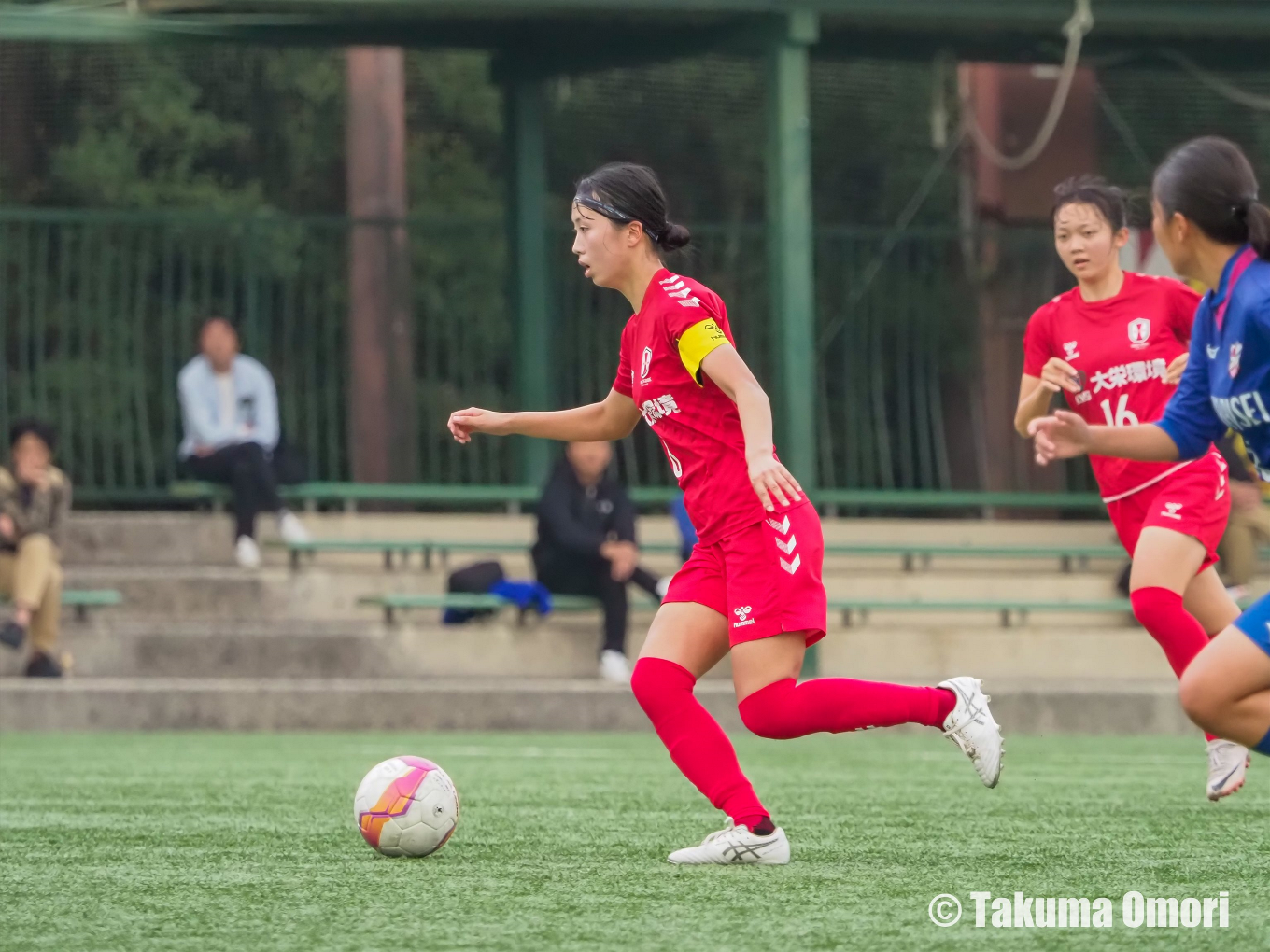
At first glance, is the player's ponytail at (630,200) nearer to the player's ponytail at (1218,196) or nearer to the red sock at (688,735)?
the red sock at (688,735)

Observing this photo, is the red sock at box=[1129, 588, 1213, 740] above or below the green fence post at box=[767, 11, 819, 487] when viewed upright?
below

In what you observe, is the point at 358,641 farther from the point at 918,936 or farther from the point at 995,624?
the point at 918,936

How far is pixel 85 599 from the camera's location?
1238 cm

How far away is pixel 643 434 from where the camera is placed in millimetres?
15289

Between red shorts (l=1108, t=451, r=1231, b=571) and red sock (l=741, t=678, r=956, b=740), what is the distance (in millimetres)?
1643

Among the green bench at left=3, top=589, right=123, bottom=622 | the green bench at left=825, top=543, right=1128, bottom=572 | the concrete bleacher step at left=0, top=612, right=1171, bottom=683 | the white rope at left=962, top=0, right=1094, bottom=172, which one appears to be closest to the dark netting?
the white rope at left=962, top=0, right=1094, bottom=172

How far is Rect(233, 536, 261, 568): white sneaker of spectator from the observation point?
1318cm

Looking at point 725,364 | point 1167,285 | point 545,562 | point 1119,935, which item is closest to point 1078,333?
point 1167,285

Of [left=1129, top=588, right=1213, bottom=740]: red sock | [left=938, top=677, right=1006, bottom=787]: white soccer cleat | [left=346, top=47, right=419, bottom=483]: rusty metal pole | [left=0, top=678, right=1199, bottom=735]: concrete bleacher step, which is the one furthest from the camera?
[left=346, top=47, right=419, bottom=483]: rusty metal pole

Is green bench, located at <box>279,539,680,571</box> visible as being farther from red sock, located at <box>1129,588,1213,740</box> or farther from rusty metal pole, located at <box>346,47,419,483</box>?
red sock, located at <box>1129,588,1213,740</box>

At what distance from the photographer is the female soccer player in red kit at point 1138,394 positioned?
22.3 ft

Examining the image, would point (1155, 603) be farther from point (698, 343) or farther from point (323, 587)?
point (323, 587)

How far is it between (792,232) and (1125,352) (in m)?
6.40

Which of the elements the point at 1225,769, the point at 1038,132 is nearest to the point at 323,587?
the point at 1038,132
